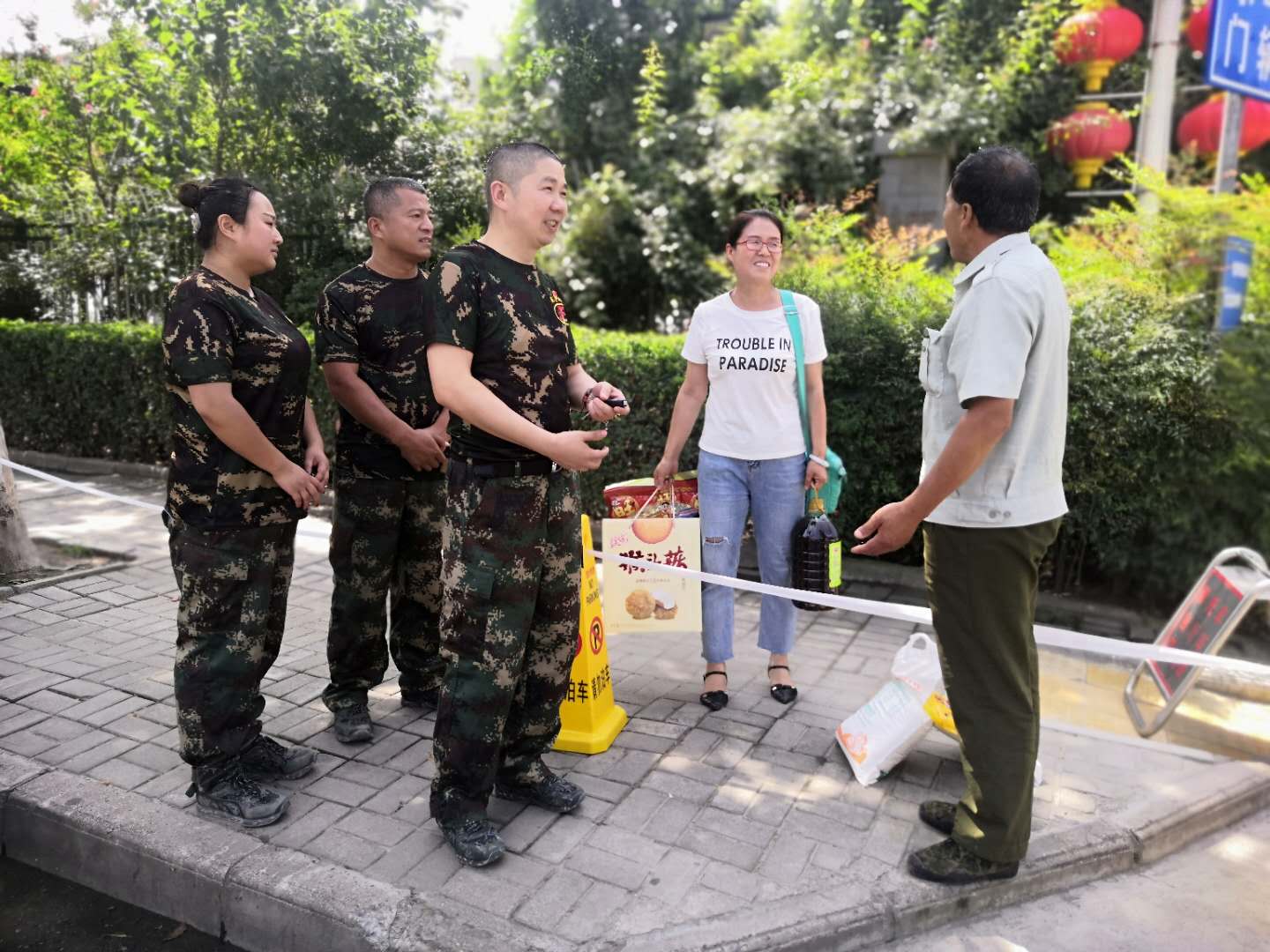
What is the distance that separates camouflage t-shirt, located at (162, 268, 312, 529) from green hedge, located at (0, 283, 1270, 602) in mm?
3246

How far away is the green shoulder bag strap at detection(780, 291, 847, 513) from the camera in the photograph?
3.77m

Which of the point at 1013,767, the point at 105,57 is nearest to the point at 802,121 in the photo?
the point at 105,57

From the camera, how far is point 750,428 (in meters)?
3.75

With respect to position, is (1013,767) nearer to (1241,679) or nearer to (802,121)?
(1241,679)

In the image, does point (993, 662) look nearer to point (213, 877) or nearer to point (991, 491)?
point (991, 491)

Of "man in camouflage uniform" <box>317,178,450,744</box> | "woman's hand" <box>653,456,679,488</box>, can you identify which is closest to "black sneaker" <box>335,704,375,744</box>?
"man in camouflage uniform" <box>317,178,450,744</box>

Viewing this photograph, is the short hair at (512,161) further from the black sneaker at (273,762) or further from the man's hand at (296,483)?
the black sneaker at (273,762)

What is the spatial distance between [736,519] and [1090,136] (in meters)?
10.2

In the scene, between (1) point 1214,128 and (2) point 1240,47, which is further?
(1) point 1214,128

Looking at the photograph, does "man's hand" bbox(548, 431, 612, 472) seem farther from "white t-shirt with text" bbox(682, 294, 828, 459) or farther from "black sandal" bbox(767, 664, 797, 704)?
"black sandal" bbox(767, 664, 797, 704)

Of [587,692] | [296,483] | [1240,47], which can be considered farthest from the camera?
[1240,47]

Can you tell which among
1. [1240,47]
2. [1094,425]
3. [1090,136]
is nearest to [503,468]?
[1094,425]

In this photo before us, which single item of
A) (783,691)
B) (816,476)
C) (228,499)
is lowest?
(783,691)

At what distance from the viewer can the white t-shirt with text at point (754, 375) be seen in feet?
12.3
